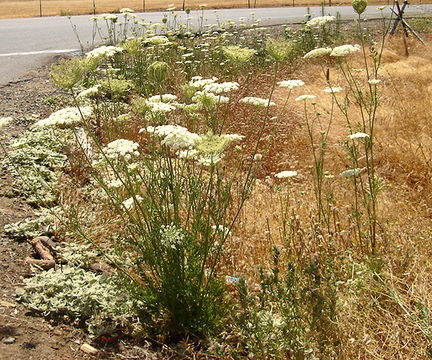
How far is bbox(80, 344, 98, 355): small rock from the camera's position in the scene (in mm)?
2536

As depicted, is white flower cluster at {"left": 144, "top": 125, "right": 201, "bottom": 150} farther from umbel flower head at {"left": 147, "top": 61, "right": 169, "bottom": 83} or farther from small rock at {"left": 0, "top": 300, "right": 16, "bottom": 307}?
small rock at {"left": 0, "top": 300, "right": 16, "bottom": 307}

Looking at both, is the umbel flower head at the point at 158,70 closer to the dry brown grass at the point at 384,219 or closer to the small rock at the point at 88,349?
the dry brown grass at the point at 384,219

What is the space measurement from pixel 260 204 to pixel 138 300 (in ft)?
5.48

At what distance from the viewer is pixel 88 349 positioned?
2.54 m

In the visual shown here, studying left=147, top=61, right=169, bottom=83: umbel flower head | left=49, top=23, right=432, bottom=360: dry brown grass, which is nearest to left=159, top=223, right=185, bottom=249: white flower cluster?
left=49, top=23, right=432, bottom=360: dry brown grass

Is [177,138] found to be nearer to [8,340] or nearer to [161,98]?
[161,98]

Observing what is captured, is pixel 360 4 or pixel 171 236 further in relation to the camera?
pixel 360 4

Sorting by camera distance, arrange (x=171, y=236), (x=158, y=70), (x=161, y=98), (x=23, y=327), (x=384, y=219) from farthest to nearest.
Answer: (x=384, y=219), (x=161, y=98), (x=158, y=70), (x=23, y=327), (x=171, y=236)

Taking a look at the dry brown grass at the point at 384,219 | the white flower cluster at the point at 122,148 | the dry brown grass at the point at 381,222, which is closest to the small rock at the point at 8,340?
the white flower cluster at the point at 122,148

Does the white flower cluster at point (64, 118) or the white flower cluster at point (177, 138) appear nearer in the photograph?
the white flower cluster at point (177, 138)

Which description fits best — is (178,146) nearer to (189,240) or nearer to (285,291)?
(189,240)

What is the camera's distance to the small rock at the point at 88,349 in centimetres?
254

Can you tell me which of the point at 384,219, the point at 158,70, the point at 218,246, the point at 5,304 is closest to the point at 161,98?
the point at 158,70

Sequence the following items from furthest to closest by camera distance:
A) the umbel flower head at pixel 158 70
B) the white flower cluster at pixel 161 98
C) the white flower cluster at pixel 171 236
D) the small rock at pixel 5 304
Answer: the white flower cluster at pixel 161 98 → the umbel flower head at pixel 158 70 → the small rock at pixel 5 304 → the white flower cluster at pixel 171 236
